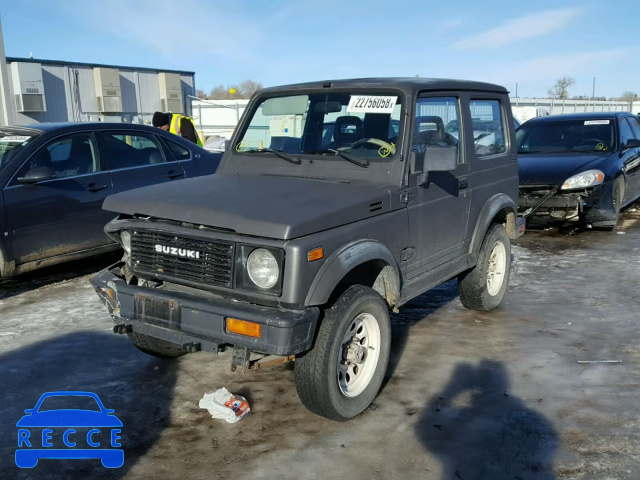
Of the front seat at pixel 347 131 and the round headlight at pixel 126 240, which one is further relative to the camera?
the front seat at pixel 347 131

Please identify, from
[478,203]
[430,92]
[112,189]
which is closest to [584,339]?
[478,203]

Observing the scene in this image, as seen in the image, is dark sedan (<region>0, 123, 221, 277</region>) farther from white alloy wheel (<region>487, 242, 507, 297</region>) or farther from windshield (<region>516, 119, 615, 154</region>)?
windshield (<region>516, 119, 615, 154</region>)

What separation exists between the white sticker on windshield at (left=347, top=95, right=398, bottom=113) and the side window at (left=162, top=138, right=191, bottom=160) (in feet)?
11.7

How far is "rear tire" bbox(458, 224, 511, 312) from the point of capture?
202 inches

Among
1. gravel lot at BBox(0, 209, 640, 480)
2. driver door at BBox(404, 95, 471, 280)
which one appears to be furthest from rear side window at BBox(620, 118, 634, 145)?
driver door at BBox(404, 95, 471, 280)

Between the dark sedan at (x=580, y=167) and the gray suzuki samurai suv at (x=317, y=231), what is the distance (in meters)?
3.54

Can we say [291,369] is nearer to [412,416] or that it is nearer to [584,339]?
[412,416]

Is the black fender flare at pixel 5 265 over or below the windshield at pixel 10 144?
below

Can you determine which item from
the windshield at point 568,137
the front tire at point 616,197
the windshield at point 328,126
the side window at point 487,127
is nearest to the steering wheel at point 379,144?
the windshield at point 328,126

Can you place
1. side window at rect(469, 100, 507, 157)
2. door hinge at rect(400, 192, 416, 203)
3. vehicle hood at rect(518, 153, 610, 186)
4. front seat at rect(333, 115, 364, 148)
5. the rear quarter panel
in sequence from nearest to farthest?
1. door hinge at rect(400, 192, 416, 203)
2. front seat at rect(333, 115, 364, 148)
3. the rear quarter panel
4. side window at rect(469, 100, 507, 157)
5. vehicle hood at rect(518, 153, 610, 186)

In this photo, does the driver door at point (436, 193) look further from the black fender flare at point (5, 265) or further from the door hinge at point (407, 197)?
the black fender flare at point (5, 265)

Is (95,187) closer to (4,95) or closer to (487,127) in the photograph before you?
(487,127)

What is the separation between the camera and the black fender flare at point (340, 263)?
3068 mm

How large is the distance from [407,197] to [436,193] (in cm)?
42
